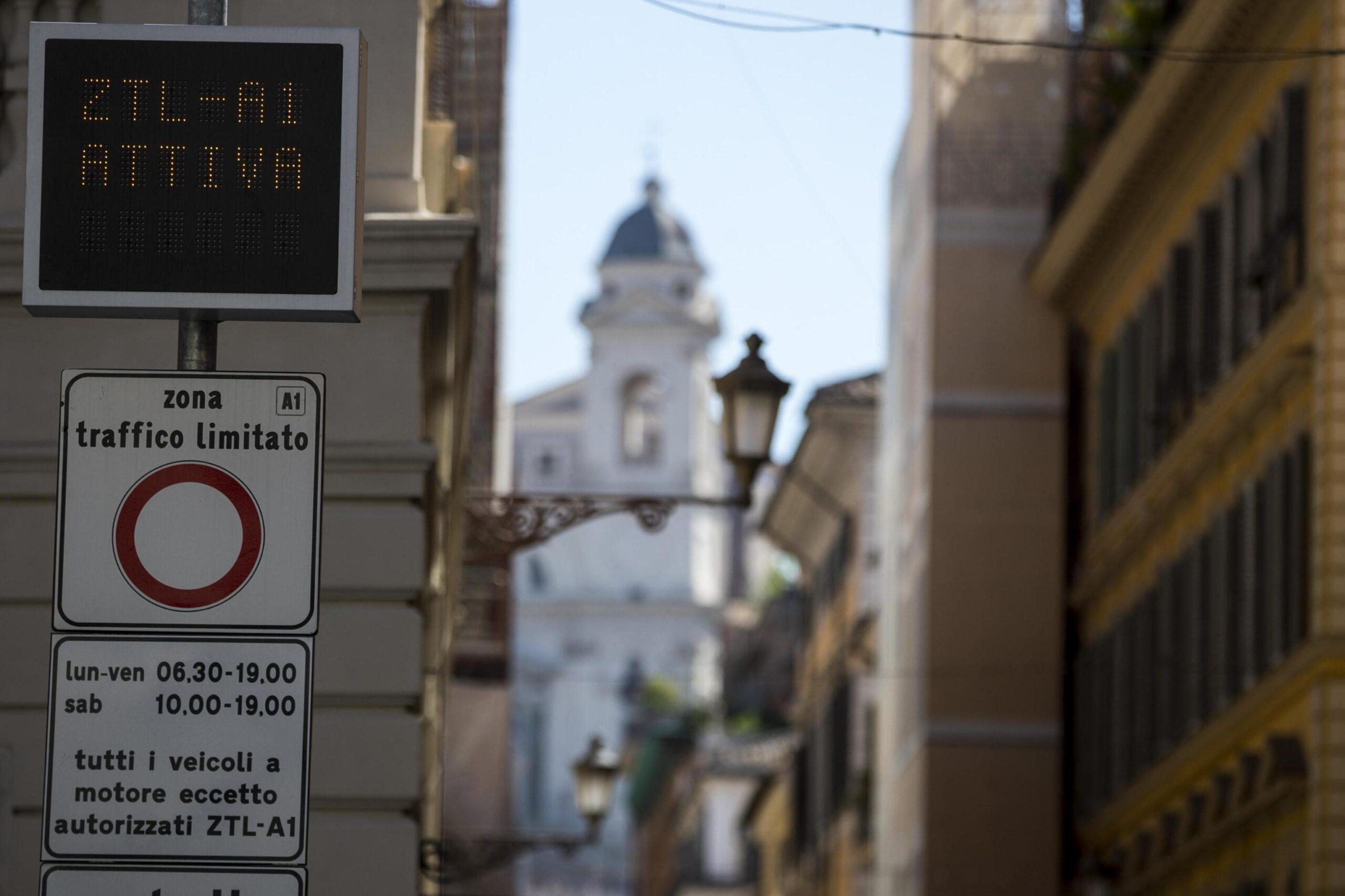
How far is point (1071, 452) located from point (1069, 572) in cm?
108

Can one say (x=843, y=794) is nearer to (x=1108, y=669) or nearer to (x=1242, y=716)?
(x=1108, y=669)

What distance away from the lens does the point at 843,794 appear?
120 ft

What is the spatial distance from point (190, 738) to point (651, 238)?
11871 centimetres

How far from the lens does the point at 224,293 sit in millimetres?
6039

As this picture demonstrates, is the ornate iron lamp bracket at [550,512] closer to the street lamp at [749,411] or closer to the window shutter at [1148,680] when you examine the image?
the street lamp at [749,411]

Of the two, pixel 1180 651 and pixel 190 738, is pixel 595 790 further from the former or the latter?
pixel 190 738

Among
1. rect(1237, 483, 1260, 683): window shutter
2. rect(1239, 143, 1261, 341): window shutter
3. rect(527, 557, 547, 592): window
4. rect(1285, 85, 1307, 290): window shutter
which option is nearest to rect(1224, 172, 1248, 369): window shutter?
rect(1239, 143, 1261, 341): window shutter

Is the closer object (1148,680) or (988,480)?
(1148,680)

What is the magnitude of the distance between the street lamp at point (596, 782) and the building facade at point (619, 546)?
9126 cm

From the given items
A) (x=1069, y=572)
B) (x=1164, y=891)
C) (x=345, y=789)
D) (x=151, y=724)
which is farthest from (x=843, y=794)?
(x=151, y=724)

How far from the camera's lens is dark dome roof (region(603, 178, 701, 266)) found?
12325cm

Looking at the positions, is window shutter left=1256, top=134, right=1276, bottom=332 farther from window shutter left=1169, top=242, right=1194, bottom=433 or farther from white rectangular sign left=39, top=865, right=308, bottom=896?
white rectangular sign left=39, top=865, right=308, bottom=896

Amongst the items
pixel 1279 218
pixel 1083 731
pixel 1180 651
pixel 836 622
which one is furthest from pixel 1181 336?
pixel 836 622

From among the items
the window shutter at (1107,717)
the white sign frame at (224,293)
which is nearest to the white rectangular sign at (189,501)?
the white sign frame at (224,293)
